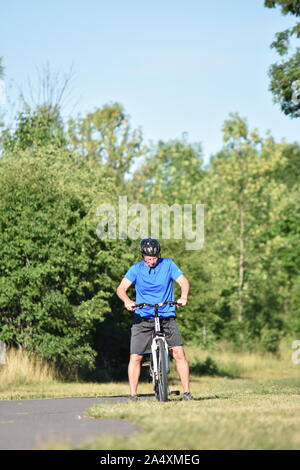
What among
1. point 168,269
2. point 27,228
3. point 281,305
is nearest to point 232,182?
point 281,305

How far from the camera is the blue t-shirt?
1152 cm

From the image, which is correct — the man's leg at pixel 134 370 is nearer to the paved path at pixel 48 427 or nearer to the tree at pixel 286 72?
the paved path at pixel 48 427

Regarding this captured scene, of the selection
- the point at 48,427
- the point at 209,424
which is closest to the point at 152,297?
the point at 48,427

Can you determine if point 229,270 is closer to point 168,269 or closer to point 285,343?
point 285,343

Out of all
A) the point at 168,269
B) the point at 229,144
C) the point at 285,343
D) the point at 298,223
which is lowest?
the point at 285,343

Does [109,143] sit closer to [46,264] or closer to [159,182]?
[159,182]

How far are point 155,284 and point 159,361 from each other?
1004mm

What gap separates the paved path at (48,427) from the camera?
7.44 m

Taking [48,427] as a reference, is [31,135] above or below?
above

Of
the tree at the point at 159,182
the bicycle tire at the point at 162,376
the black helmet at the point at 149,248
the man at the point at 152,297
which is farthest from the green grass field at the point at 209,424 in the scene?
the tree at the point at 159,182

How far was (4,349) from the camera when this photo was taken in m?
22.0

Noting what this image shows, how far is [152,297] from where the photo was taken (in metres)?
11.5

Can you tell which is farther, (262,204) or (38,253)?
(262,204)
